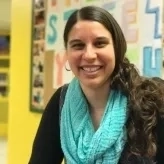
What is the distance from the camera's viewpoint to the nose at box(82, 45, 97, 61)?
3.18 feet

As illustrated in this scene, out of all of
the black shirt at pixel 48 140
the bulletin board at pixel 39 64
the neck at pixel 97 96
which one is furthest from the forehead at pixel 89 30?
the bulletin board at pixel 39 64

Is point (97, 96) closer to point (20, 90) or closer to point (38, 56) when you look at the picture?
point (38, 56)

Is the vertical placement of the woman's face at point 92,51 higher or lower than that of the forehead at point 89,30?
lower

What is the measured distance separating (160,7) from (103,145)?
639 mm

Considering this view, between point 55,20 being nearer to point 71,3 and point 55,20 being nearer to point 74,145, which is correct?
point 71,3

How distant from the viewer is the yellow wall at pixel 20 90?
2195 millimetres

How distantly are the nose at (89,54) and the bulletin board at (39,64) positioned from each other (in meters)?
1.01

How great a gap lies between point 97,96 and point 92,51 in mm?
165

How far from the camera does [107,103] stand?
3.47 ft

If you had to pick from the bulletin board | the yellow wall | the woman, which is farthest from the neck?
the yellow wall

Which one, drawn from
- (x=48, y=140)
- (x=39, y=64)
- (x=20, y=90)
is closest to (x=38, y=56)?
(x=39, y=64)


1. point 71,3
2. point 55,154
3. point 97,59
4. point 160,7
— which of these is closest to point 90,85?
point 97,59

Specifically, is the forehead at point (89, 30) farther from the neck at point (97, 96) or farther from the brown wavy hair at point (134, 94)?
the neck at point (97, 96)

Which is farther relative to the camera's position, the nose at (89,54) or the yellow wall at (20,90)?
the yellow wall at (20,90)
